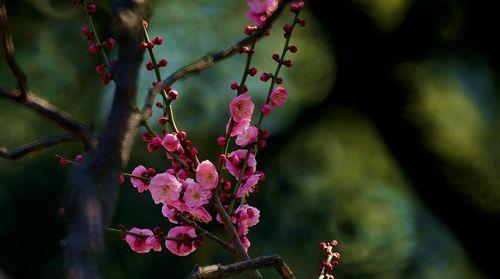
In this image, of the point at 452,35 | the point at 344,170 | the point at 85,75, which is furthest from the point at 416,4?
the point at 85,75

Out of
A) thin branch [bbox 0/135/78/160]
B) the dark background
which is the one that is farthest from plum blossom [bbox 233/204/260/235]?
the dark background

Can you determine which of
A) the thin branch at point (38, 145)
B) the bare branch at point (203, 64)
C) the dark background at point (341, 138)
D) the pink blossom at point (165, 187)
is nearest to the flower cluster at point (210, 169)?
the pink blossom at point (165, 187)

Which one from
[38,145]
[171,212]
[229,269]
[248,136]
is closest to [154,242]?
[171,212]

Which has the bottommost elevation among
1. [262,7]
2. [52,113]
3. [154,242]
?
[52,113]

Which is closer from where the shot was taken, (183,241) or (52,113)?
(52,113)

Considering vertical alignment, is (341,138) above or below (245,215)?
above

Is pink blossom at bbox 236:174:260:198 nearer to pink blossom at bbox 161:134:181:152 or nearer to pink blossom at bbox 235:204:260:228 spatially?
pink blossom at bbox 235:204:260:228

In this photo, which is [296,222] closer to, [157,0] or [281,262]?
[157,0]

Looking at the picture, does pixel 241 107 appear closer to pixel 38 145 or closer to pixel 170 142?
pixel 170 142
